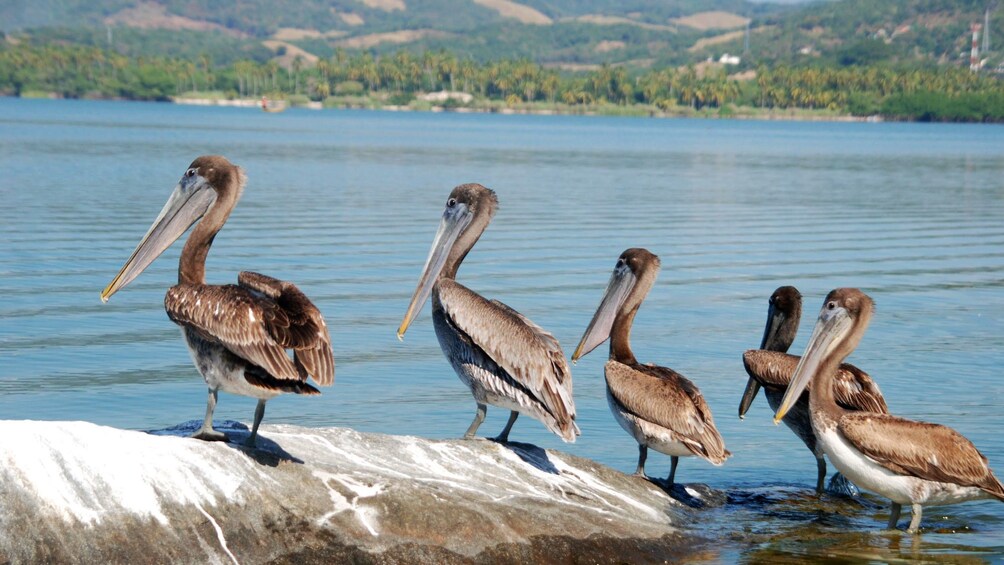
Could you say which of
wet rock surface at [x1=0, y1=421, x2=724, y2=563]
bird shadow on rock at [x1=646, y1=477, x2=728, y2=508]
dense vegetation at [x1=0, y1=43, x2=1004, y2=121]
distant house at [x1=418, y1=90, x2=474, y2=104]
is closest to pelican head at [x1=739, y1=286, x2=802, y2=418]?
bird shadow on rock at [x1=646, y1=477, x2=728, y2=508]

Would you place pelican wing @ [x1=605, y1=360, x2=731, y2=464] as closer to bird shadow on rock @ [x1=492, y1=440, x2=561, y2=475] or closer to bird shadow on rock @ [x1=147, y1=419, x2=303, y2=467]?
bird shadow on rock @ [x1=492, y1=440, x2=561, y2=475]

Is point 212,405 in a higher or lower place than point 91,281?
higher

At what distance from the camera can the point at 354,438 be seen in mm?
6113

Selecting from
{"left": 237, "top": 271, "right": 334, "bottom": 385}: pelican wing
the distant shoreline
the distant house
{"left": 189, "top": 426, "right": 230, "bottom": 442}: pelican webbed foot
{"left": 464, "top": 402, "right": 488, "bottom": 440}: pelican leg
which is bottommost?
the distant shoreline

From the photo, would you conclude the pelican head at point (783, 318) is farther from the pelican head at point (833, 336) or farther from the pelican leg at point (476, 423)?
the pelican leg at point (476, 423)

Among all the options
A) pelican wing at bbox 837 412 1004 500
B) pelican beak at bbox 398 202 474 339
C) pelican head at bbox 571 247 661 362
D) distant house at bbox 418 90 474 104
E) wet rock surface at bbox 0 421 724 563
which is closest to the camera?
wet rock surface at bbox 0 421 724 563

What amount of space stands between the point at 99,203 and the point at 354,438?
1882 cm

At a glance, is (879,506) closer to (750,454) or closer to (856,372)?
(856,372)

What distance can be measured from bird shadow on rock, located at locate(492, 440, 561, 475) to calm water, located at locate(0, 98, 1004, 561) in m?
0.87

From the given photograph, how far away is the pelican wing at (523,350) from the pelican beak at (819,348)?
115 centimetres

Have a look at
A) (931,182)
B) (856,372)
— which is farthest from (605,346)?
(931,182)

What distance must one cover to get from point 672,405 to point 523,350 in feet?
2.66

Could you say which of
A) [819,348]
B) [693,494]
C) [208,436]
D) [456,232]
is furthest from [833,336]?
[208,436]

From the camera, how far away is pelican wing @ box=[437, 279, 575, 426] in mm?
6410
